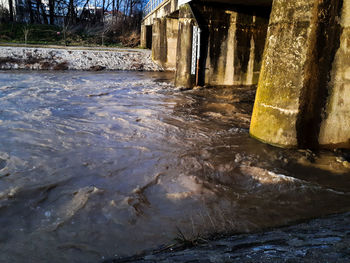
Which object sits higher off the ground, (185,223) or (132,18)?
(132,18)

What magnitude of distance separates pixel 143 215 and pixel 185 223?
1.62 ft

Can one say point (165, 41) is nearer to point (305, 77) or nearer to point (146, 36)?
point (146, 36)

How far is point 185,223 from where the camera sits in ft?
10.4

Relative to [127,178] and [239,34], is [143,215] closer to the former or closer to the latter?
[127,178]

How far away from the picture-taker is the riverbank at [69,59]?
58.1 feet

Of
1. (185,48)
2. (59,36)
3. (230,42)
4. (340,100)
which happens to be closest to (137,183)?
(340,100)

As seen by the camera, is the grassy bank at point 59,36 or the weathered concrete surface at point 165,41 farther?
the grassy bank at point 59,36

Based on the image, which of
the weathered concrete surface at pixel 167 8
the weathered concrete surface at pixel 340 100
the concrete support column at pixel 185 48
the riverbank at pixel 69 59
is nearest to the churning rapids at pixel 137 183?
the weathered concrete surface at pixel 340 100

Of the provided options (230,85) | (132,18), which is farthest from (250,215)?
(132,18)

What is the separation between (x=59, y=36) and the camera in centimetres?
3086

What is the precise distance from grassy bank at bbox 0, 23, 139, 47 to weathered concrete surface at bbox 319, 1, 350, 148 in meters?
25.7

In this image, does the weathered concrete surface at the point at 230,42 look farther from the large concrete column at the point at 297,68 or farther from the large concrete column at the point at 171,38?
the large concrete column at the point at 171,38

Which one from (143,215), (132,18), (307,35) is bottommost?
(143,215)

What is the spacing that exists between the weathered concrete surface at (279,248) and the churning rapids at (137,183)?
0.28 metres
